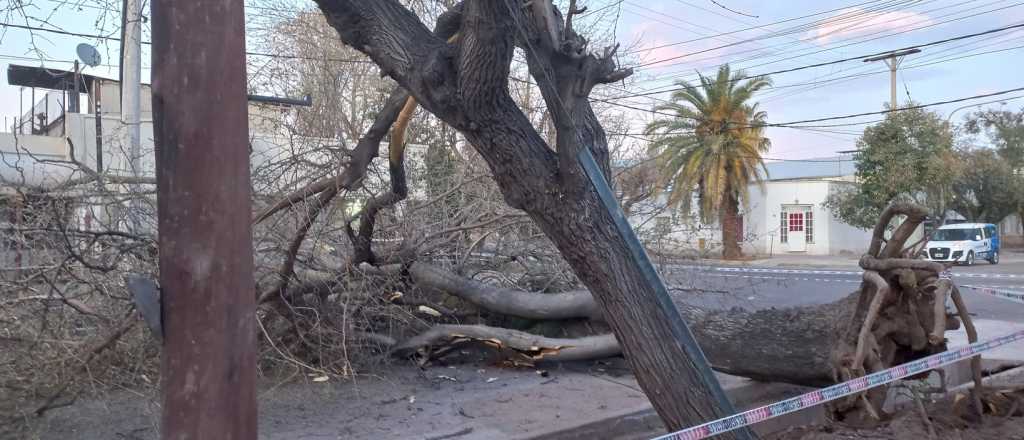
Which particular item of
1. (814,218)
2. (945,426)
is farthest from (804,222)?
(945,426)

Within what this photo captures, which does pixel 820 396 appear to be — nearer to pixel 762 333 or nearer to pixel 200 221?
pixel 762 333

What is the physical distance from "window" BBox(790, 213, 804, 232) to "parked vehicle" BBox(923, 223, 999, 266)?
25.1ft

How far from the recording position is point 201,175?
241 cm

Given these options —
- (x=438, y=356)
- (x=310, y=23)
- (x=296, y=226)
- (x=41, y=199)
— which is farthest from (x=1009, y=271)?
(x=41, y=199)

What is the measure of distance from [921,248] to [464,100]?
3691 mm

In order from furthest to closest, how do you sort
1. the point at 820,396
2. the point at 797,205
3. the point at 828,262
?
1. the point at 797,205
2. the point at 828,262
3. the point at 820,396

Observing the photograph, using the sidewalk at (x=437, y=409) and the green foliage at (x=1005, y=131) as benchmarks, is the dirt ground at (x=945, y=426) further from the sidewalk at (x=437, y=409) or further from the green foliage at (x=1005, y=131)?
the green foliage at (x=1005, y=131)

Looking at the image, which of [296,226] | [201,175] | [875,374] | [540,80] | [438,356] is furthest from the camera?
[438,356]

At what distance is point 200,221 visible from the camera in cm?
241

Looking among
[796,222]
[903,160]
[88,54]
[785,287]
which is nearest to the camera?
[88,54]

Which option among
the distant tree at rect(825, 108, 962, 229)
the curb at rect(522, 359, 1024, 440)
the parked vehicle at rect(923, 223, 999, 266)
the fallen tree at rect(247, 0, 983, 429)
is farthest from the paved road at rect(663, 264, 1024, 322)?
the fallen tree at rect(247, 0, 983, 429)

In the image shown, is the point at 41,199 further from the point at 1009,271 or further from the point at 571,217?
the point at 1009,271

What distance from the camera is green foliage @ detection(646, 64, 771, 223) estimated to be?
2802cm

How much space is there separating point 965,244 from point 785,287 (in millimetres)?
17045
